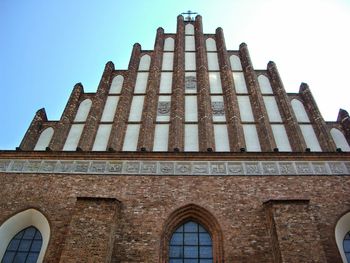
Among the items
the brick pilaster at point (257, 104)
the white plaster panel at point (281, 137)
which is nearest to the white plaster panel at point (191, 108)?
the brick pilaster at point (257, 104)

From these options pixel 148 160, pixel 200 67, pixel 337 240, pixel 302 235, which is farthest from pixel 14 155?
pixel 337 240

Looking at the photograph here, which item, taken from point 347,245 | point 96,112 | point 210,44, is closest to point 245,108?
point 210,44

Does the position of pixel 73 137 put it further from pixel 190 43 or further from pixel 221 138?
pixel 190 43

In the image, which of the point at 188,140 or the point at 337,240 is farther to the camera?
the point at 188,140

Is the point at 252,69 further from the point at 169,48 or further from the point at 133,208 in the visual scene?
the point at 133,208

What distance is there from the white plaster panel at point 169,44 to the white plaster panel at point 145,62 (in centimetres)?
85

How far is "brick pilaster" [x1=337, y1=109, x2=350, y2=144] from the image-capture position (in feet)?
33.6

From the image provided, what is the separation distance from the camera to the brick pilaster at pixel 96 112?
9.98 metres

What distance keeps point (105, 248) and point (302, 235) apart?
4.12 meters

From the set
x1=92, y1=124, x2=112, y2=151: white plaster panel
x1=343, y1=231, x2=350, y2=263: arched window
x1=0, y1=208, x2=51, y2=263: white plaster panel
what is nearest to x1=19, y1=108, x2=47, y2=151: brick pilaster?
x1=92, y1=124, x2=112, y2=151: white plaster panel

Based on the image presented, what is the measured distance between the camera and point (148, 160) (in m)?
9.37

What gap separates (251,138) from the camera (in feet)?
33.1

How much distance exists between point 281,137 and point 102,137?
5.20m

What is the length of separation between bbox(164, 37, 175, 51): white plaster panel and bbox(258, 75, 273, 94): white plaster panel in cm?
363
